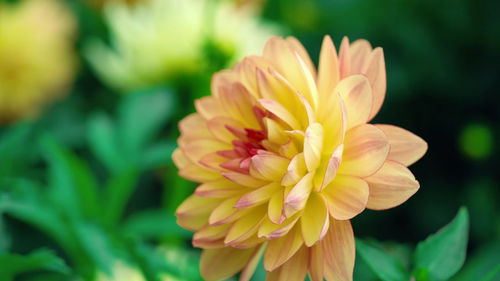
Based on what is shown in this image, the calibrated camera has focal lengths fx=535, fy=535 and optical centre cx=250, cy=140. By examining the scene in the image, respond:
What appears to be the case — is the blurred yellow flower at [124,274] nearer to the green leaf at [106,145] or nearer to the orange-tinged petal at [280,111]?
the green leaf at [106,145]

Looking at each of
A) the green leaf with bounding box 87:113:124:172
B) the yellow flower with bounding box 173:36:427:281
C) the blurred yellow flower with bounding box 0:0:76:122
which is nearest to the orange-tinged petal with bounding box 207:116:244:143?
the yellow flower with bounding box 173:36:427:281

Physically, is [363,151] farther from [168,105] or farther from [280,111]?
[168,105]

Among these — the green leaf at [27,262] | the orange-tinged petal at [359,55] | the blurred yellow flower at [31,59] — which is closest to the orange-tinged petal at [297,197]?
the orange-tinged petal at [359,55]

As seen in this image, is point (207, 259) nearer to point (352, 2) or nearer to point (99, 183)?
point (99, 183)

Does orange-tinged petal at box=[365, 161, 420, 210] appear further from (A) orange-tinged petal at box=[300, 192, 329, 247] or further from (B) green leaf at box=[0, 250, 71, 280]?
(B) green leaf at box=[0, 250, 71, 280]

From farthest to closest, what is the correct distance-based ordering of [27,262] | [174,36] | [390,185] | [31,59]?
[31,59]
[174,36]
[27,262]
[390,185]

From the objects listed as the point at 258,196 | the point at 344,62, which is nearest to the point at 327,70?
the point at 344,62
